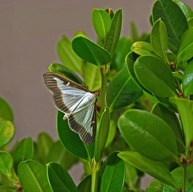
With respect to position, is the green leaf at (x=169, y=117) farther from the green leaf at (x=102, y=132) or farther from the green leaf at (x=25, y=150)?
the green leaf at (x=25, y=150)

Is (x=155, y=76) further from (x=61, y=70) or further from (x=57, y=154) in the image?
(x=57, y=154)

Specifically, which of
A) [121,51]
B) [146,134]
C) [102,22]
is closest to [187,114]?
[146,134]

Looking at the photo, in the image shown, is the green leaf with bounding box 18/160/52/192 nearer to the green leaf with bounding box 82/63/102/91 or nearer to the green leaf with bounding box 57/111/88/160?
the green leaf with bounding box 57/111/88/160

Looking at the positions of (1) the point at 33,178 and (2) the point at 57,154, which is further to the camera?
(2) the point at 57,154

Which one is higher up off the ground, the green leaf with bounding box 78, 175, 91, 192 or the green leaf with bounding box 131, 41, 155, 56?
the green leaf with bounding box 131, 41, 155, 56

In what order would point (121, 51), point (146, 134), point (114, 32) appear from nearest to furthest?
point (146, 134)
point (114, 32)
point (121, 51)

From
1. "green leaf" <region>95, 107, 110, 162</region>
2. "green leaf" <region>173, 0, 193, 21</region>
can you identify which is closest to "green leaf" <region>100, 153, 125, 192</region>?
"green leaf" <region>95, 107, 110, 162</region>

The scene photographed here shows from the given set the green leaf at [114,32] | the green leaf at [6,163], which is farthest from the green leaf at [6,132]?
the green leaf at [114,32]
